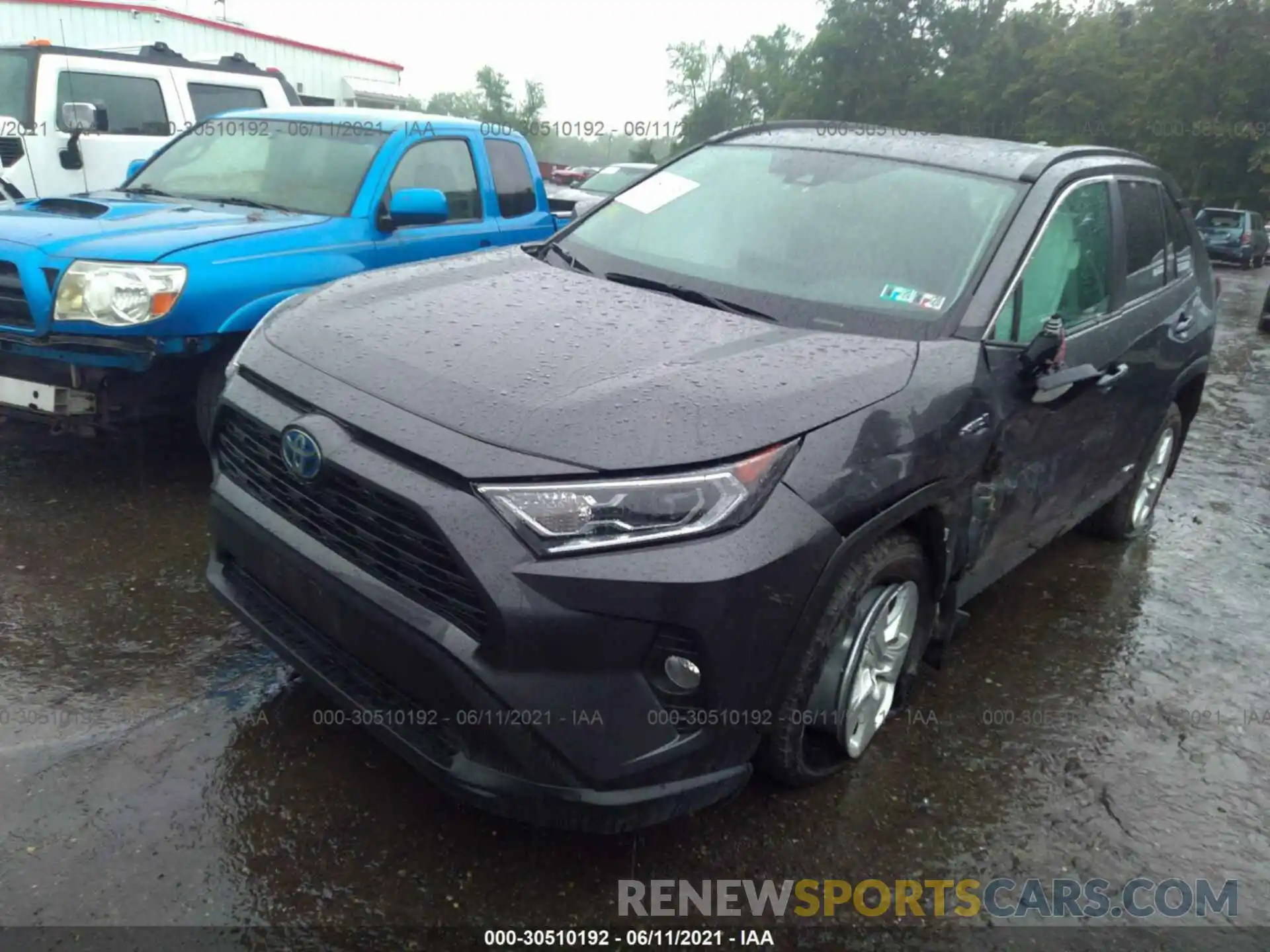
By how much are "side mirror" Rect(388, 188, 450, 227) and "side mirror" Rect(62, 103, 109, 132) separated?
3.48 metres

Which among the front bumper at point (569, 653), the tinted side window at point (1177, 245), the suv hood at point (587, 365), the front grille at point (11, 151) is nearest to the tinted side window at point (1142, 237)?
the tinted side window at point (1177, 245)

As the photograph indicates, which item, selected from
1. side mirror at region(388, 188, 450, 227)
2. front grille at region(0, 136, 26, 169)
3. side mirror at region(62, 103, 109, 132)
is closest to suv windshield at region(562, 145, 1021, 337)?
side mirror at region(388, 188, 450, 227)

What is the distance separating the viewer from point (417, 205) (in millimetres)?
4684

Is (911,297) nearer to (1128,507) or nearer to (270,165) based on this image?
(1128,507)

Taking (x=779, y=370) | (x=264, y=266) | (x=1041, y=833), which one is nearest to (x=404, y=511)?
(x=779, y=370)

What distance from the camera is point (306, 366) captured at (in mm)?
2572

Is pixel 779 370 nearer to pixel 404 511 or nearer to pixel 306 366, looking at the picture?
pixel 404 511

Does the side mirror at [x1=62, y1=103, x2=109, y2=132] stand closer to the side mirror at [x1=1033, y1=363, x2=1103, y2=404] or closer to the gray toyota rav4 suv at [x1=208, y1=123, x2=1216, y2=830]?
the gray toyota rav4 suv at [x1=208, y1=123, x2=1216, y2=830]

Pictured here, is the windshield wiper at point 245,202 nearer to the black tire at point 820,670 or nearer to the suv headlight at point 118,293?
the suv headlight at point 118,293

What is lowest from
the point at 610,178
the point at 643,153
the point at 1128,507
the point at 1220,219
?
the point at 643,153

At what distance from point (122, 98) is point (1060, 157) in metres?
7.39

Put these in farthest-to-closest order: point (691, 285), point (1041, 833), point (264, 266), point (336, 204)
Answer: point (336, 204) → point (264, 266) → point (691, 285) → point (1041, 833)

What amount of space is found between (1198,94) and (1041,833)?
134 feet

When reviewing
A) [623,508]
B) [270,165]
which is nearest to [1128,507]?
[623,508]
